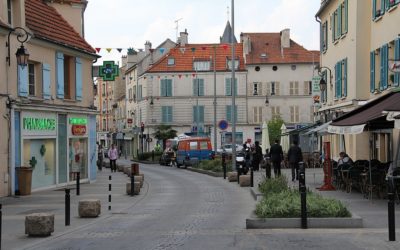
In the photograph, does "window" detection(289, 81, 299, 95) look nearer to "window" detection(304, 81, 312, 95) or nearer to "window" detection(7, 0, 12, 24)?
"window" detection(304, 81, 312, 95)

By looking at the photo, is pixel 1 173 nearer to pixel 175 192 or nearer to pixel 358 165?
pixel 175 192

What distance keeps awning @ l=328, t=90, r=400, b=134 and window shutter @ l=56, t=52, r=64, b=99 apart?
11.6 metres

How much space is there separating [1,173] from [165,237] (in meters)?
10.5

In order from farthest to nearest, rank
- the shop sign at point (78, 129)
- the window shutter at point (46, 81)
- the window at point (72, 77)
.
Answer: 1. the window at point (72, 77)
2. the shop sign at point (78, 129)
3. the window shutter at point (46, 81)

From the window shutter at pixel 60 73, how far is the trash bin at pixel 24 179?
191 inches

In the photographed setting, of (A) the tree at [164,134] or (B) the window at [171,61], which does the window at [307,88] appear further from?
(A) the tree at [164,134]

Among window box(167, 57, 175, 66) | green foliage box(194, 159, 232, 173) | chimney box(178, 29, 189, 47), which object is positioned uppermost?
chimney box(178, 29, 189, 47)

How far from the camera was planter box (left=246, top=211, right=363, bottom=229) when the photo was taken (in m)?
12.6

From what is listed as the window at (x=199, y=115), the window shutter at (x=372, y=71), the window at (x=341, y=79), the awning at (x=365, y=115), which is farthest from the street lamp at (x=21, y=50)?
the window at (x=199, y=115)

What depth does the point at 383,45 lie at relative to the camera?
2339 cm

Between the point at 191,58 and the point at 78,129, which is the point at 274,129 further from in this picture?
the point at 78,129

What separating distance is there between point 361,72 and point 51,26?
1311 centimetres

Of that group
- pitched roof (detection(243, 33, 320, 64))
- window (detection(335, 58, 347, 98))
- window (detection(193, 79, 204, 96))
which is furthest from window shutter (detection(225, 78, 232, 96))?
window (detection(335, 58, 347, 98))

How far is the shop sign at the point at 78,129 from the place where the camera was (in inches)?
1062
